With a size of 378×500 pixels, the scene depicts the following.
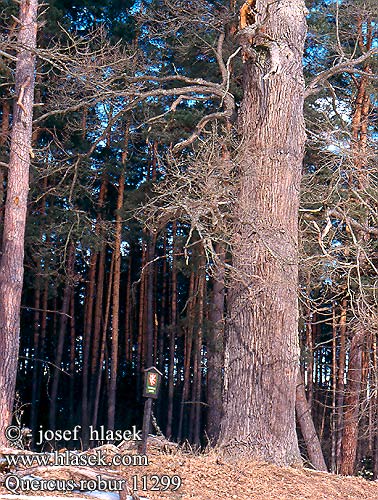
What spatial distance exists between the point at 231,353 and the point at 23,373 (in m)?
17.9

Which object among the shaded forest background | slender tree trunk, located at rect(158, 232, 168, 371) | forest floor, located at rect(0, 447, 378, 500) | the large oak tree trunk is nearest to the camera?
forest floor, located at rect(0, 447, 378, 500)

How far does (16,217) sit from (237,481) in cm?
649

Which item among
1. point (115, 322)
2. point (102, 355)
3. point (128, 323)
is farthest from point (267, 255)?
point (128, 323)

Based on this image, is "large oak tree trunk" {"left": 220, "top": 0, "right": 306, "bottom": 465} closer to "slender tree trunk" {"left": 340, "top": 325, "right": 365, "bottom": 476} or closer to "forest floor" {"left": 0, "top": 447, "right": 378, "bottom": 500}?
"forest floor" {"left": 0, "top": 447, "right": 378, "bottom": 500}

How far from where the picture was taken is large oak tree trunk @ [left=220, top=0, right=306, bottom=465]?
8500 millimetres

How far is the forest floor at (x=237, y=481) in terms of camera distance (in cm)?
651

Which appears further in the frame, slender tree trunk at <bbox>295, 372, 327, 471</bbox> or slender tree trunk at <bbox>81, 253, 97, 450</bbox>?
slender tree trunk at <bbox>81, 253, 97, 450</bbox>

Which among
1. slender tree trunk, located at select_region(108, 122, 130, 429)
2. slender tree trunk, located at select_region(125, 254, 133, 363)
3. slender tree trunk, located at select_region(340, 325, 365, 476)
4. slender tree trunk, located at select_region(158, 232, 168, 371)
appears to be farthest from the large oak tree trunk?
slender tree trunk, located at select_region(125, 254, 133, 363)

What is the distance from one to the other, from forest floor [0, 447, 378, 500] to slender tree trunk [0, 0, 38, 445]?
3.89 meters

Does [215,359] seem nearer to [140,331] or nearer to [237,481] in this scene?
[140,331]

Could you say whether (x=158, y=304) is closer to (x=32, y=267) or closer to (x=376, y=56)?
(x=32, y=267)

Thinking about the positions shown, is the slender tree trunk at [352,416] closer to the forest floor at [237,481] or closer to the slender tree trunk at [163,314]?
the slender tree trunk at [163,314]

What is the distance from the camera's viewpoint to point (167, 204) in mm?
9461

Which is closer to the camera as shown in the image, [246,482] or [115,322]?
[246,482]
